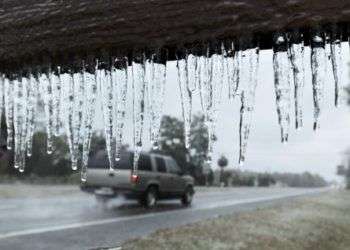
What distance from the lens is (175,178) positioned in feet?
71.9

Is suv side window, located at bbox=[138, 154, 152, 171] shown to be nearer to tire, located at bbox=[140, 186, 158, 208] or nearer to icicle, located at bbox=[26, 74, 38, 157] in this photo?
tire, located at bbox=[140, 186, 158, 208]

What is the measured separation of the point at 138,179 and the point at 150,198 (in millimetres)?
1147

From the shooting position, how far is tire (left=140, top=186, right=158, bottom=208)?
20.2 meters

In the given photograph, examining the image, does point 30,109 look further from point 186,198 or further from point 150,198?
point 186,198

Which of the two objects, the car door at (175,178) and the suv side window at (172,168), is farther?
the suv side window at (172,168)

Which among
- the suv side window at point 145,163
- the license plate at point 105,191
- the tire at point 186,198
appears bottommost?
the tire at point 186,198

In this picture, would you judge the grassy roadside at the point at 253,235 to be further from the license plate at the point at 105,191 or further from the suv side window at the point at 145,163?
the suv side window at the point at 145,163

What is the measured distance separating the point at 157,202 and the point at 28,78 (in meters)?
20.8

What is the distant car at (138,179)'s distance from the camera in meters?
19.2

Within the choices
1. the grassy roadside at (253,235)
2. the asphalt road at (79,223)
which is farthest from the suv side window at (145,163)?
the grassy roadside at (253,235)

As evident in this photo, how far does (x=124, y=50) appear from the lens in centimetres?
152

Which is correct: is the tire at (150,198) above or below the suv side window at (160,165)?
below

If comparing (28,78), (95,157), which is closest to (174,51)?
(28,78)

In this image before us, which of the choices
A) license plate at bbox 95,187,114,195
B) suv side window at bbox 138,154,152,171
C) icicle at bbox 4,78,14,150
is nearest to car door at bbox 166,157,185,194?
suv side window at bbox 138,154,152,171
